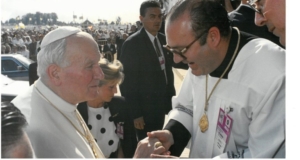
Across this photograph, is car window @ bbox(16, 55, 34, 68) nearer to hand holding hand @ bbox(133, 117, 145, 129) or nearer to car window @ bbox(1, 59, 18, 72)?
car window @ bbox(1, 59, 18, 72)

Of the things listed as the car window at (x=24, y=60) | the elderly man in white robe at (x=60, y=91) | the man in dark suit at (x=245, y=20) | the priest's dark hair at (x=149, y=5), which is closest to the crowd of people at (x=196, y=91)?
the elderly man in white robe at (x=60, y=91)

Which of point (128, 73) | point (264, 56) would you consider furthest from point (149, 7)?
point (264, 56)

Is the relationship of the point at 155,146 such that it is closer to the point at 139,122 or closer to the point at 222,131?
the point at 222,131

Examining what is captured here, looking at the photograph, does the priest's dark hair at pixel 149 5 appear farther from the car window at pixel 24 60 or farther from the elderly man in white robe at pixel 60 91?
the elderly man in white robe at pixel 60 91

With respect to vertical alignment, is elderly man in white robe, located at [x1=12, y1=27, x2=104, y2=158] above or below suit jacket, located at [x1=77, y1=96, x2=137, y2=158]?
above

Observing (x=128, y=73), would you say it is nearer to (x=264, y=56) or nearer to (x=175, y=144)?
(x=175, y=144)

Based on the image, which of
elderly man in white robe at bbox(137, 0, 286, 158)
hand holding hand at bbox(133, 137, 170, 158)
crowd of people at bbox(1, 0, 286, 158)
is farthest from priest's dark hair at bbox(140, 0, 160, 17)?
hand holding hand at bbox(133, 137, 170, 158)

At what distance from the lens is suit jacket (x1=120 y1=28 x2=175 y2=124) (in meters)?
2.23

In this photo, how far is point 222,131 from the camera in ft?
4.50

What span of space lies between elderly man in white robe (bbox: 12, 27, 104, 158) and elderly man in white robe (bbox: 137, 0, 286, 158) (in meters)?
0.27

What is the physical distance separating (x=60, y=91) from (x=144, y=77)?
102 cm

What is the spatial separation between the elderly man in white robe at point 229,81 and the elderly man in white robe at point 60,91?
271mm

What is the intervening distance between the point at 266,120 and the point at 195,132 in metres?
0.35

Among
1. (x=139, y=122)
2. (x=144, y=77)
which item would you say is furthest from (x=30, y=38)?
(x=139, y=122)
